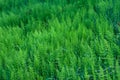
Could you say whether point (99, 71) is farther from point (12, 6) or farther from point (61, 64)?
point (12, 6)

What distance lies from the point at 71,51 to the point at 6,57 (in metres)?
A: 0.62

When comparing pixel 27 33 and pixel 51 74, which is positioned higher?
pixel 27 33

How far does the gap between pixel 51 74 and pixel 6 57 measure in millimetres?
575

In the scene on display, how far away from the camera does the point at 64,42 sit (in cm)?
291

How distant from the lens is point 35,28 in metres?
3.56

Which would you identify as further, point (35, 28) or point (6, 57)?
point (35, 28)

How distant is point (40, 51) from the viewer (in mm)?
2834

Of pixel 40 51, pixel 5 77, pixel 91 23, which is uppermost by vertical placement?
pixel 91 23

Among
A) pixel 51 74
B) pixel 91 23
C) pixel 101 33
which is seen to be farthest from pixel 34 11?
pixel 51 74

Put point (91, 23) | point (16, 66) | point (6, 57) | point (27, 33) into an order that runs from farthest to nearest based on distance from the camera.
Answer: point (27, 33), point (91, 23), point (6, 57), point (16, 66)

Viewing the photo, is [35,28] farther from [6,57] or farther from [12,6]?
[12,6]

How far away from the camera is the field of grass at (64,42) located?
95.7 inches

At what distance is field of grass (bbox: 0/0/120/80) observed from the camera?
2432mm

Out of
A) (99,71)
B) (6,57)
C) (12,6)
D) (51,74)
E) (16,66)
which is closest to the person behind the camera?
(99,71)
